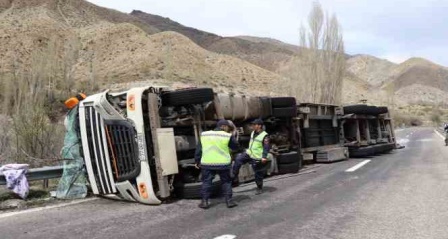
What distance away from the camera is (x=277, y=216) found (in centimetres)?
704

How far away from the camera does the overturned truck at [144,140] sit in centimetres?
820

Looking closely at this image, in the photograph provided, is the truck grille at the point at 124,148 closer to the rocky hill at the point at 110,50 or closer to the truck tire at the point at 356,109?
the truck tire at the point at 356,109

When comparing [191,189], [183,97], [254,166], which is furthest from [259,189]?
[183,97]

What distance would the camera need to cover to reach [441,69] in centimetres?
18062

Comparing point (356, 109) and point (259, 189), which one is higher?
point (356, 109)

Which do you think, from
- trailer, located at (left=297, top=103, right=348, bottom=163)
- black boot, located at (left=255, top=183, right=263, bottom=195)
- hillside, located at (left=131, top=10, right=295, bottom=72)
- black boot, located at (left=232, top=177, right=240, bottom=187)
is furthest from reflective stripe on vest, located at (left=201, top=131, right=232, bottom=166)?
hillside, located at (left=131, top=10, right=295, bottom=72)

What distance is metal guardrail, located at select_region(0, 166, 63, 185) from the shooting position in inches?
348

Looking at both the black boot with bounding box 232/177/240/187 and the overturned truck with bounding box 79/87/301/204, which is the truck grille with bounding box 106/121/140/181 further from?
the black boot with bounding box 232/177/240/187

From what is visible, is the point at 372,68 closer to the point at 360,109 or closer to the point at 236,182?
the point at 360,109

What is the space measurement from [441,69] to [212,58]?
143 metres

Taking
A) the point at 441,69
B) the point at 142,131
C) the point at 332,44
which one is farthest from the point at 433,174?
the point at 441,69

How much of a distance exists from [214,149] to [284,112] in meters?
5.08

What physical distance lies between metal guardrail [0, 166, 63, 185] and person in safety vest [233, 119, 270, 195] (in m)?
3.29

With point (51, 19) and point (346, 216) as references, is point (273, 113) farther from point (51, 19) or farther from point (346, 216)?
point (51, 19)
